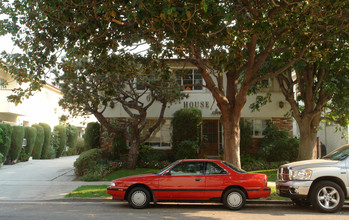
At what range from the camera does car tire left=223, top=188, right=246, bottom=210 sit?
30.2 feet

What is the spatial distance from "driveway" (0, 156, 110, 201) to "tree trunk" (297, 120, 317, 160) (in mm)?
9367

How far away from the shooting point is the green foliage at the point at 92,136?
792 inches

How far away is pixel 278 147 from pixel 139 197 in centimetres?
1143

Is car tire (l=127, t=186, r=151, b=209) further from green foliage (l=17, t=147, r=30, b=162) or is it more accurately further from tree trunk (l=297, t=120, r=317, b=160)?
green foliage (l=17, t=147, r=30, b=162)

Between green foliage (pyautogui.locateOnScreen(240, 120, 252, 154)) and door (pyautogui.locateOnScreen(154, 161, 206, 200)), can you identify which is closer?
door (pyautogui.locateOnScreen(154, 161, 206, 200))

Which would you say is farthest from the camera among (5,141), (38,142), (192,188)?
(38,142)

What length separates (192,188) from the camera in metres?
9.18

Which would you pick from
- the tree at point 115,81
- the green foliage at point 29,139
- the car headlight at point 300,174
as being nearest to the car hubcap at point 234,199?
the car headlight at point 300,174

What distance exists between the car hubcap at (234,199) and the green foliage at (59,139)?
21003mm

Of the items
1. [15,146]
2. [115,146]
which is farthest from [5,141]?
[115,146]

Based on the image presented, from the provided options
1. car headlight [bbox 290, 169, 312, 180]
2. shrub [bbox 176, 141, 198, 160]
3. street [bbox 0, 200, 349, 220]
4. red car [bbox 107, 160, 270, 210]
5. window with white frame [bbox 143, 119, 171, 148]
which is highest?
window with white frame [bbox 143, 119, 171, 148]

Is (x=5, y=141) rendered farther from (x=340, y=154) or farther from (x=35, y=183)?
(x=340, y=154)

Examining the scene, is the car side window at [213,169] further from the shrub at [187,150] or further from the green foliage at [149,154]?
the green foliage at [149,154]

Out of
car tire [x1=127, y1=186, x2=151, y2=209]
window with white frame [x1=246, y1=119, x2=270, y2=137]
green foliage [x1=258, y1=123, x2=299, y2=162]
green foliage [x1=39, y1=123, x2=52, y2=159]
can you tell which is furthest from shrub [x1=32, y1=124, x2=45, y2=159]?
car tire [x1=127, y1=186, x2=151, y2=209]
